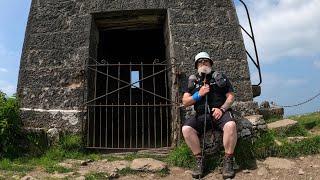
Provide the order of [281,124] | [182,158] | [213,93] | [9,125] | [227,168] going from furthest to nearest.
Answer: [281,124]
[9,125]
[182,158]
[213,93]
[227,168]

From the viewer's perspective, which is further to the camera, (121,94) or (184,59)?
(121,94)

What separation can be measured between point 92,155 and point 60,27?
2391mm

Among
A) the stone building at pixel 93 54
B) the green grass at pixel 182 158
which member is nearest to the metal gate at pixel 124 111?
the stone building at pixel 93 54

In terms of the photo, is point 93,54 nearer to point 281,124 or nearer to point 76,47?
point 76,47

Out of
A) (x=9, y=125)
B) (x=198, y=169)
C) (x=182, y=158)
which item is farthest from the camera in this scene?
(x=9, y=125)

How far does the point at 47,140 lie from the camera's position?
6359mm

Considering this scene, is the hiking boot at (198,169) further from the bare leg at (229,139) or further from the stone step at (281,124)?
the stone step at (281,124)

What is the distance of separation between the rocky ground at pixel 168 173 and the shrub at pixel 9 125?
78cm

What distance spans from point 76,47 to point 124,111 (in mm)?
1368

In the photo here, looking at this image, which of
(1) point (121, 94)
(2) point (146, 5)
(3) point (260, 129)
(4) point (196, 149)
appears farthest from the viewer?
(1) point (121, 94)

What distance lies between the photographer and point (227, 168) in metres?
5.15

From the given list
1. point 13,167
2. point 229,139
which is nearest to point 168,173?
point 229,139

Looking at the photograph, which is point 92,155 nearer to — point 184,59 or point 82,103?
point 82,103

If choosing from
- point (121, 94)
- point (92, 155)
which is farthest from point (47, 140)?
point (121, 94)
